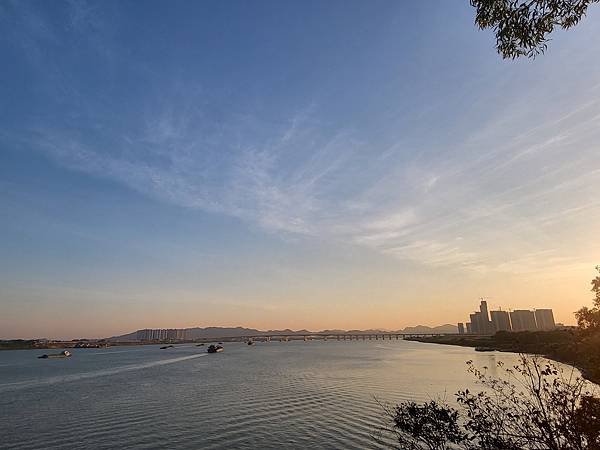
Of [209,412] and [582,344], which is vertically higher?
[582,344]

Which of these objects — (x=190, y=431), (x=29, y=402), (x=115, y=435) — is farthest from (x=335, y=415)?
(x=29, y=402)

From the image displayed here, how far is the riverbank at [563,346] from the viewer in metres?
15.2

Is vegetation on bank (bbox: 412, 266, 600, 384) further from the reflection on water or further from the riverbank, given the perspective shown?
the reflection on water

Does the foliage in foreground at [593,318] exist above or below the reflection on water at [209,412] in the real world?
above

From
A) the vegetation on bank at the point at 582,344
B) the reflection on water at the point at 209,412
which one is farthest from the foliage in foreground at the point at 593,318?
the reflection on water at the point at 209,412

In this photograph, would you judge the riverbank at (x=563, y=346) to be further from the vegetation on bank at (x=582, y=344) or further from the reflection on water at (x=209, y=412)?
the reflection on water at (x=209, y=412)

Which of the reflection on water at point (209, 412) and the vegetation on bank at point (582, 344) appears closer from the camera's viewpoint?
the vegetation on bank at point (582, 344)

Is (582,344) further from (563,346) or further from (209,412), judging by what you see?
(563,346)

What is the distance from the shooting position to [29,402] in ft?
169

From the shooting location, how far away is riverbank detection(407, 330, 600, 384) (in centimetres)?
1525

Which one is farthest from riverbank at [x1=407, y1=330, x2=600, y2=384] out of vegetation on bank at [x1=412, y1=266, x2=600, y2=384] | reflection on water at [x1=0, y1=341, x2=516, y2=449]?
reflection on water at [x1=0, y1=341, x2=516, y2=449]

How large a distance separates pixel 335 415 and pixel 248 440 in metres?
11.0

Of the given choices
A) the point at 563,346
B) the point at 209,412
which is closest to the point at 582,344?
the point at 209,412

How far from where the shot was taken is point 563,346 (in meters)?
79.6
